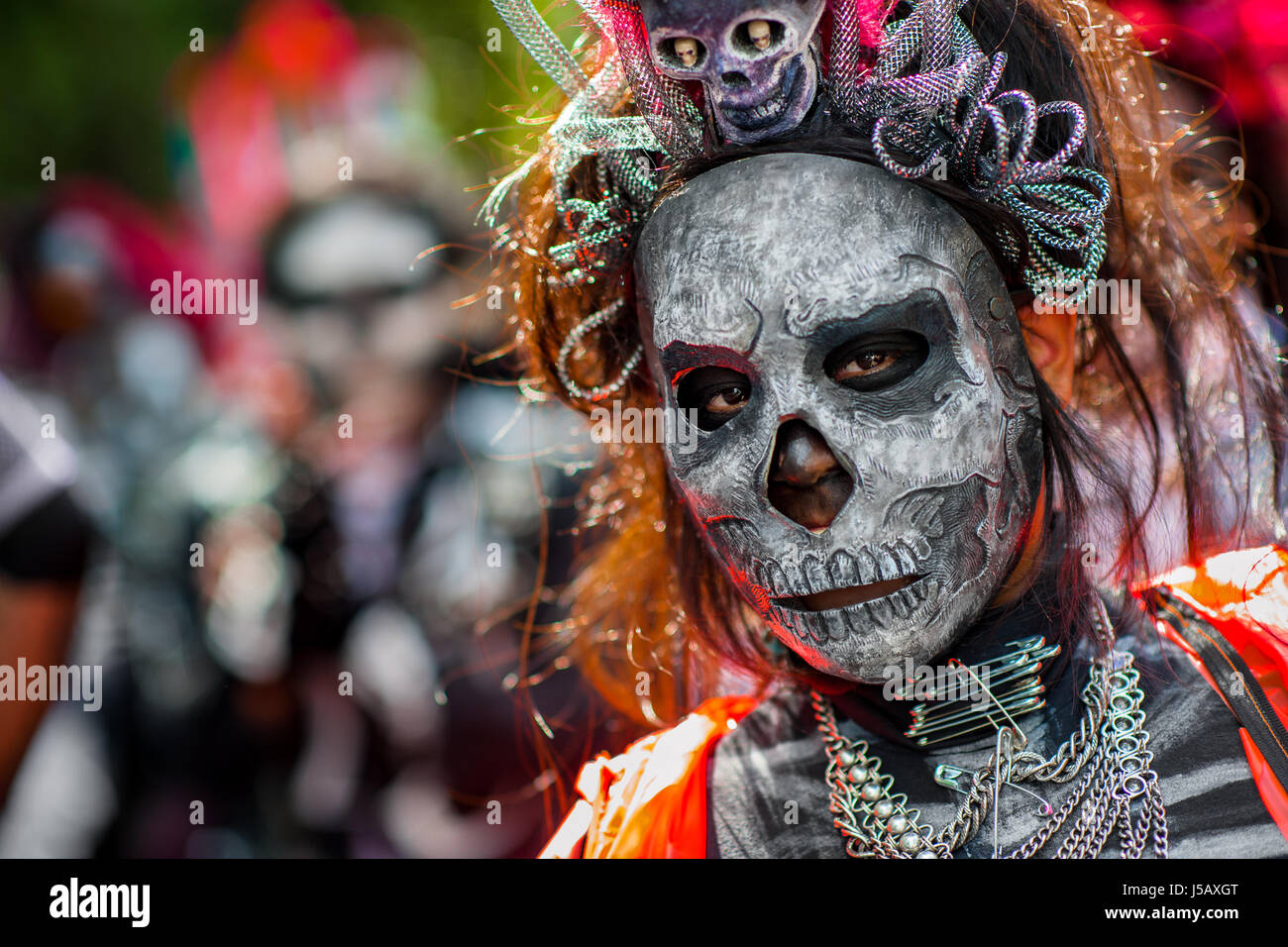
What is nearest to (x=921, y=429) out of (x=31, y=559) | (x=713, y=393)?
(x=713, y=393)

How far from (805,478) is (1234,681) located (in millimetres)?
786

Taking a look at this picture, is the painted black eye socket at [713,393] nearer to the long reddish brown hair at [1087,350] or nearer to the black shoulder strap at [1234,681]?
the long reddish brown hair at [1087,350]

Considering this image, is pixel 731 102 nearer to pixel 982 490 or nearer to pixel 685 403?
pixel 685 403

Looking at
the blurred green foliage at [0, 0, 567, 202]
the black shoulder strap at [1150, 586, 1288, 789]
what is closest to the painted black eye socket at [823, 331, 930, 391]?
the black shoulder strap at [1150, 586, 1288, 789]

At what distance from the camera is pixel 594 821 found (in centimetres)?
209

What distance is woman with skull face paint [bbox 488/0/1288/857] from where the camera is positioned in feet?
5.85

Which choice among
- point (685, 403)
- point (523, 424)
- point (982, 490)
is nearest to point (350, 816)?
point (523, 424)

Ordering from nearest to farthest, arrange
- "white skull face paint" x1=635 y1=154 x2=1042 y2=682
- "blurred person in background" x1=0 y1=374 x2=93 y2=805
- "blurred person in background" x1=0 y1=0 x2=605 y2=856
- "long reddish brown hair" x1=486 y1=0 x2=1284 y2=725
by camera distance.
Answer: "white skull face paint" x1=635 y1=154 x2=1042 y2=682
"long reddish brown hair" x1=486 y1=0 x2=1284 y2=725
"blurred person in background" x1=0 y1=374 x2=93 y2=805
"blurred person in background" x1=0 y1=0 x2=605 y2=856

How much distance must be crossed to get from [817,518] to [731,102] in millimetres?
692

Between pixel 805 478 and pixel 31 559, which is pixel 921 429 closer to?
pixel 805 478

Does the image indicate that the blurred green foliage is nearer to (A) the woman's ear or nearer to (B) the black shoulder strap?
(A) the woman's ear

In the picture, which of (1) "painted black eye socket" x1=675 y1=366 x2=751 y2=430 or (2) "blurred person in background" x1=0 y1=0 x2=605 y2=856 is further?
(2) "blurred person in background" x1=0 y1=0 x2=605 y2=856

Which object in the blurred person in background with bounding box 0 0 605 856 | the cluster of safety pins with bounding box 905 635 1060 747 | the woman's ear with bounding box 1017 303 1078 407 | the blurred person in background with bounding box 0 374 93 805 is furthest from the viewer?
the blurred person in background with bounding box 0 0 605 856

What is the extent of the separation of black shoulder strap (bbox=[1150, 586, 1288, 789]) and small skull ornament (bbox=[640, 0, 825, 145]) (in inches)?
42.5
